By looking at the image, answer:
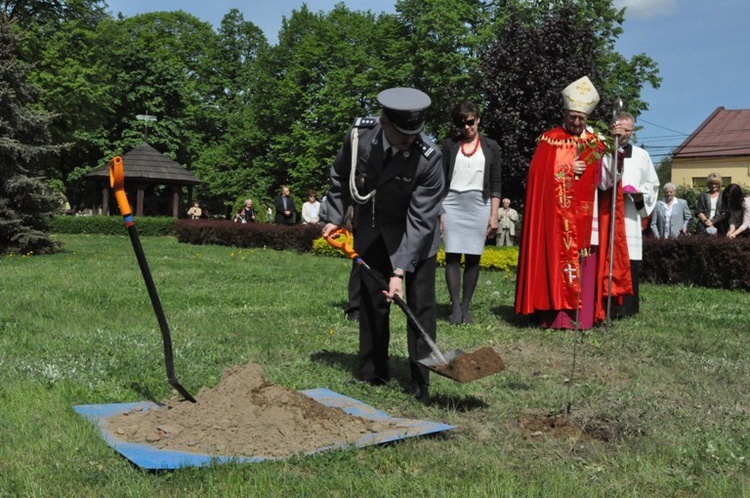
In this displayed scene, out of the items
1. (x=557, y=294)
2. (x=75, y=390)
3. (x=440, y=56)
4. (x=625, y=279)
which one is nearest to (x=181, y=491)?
(x=75, y=390)

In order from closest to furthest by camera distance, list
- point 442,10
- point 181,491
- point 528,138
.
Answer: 1. point 181,491
2. point 528,138
3. point 442,10

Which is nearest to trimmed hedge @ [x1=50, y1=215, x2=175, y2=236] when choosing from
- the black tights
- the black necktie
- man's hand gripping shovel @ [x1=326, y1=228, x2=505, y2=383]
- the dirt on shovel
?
the black tights

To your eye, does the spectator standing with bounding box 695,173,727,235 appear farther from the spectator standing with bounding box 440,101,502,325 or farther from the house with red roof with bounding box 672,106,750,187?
the house with red roof with bounding box 672,106,750,187

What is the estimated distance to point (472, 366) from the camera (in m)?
4.75

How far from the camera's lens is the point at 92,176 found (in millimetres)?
42812

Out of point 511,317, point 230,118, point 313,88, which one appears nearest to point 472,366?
point 511,317

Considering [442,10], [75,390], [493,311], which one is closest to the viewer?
[75,390]

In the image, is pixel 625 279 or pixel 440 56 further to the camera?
pixel 440 56

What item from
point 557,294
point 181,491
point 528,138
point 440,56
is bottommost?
point 181,491

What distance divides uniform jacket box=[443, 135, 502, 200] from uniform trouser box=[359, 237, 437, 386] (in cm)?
298

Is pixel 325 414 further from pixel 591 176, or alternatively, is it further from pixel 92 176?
pixel 92 176

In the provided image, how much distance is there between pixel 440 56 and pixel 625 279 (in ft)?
102

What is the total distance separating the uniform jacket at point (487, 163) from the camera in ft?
27.5

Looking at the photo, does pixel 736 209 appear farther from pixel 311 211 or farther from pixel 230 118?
pixel 230 118
